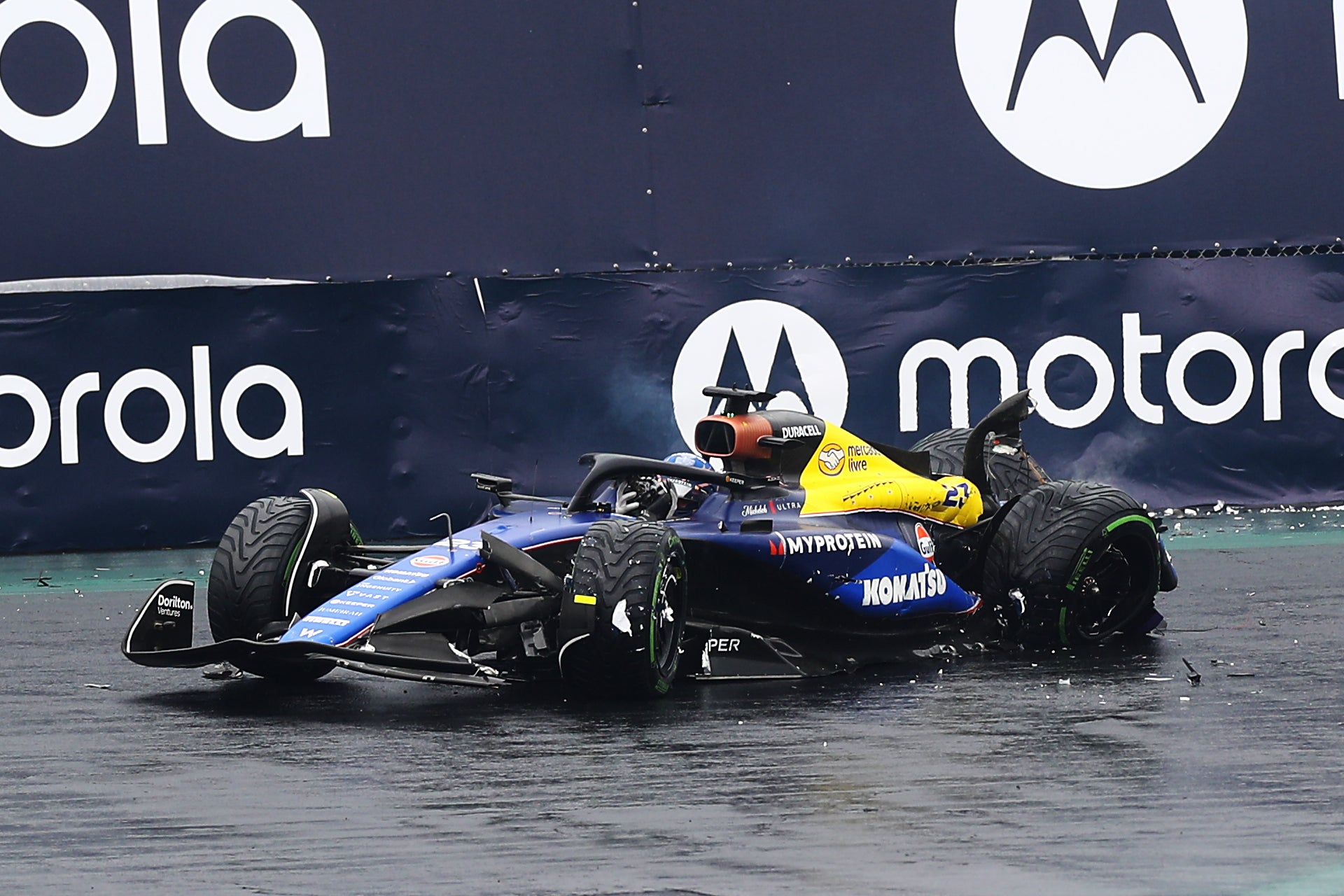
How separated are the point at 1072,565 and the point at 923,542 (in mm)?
697

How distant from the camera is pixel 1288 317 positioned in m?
14.7

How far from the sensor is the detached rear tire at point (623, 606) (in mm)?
8164

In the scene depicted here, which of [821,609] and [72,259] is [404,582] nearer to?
[821,609]

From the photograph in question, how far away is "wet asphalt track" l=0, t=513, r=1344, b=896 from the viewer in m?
5.80

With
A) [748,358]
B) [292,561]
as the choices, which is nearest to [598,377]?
[748,358]

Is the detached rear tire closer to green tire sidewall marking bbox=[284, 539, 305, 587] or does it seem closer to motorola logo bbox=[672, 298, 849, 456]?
green tire sidewall marking bbox=[284, 539, 305, 587]

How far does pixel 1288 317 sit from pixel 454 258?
5.92 m

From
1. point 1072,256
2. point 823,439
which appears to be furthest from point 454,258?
point 823,439

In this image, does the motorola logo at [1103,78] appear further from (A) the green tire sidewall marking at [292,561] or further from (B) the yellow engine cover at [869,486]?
(A) the green tire sidewall marking at [292,561]

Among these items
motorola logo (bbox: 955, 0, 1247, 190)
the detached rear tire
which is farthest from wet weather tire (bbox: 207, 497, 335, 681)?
motorola logo (bbox: 955, 0, 1247, 190)

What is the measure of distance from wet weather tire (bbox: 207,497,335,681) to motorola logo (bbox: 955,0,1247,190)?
7137 millimetres

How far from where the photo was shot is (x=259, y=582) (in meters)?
8.96

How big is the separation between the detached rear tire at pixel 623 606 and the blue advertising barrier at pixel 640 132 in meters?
6.17

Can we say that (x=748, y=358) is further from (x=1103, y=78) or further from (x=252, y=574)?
(x=252, y=574)
